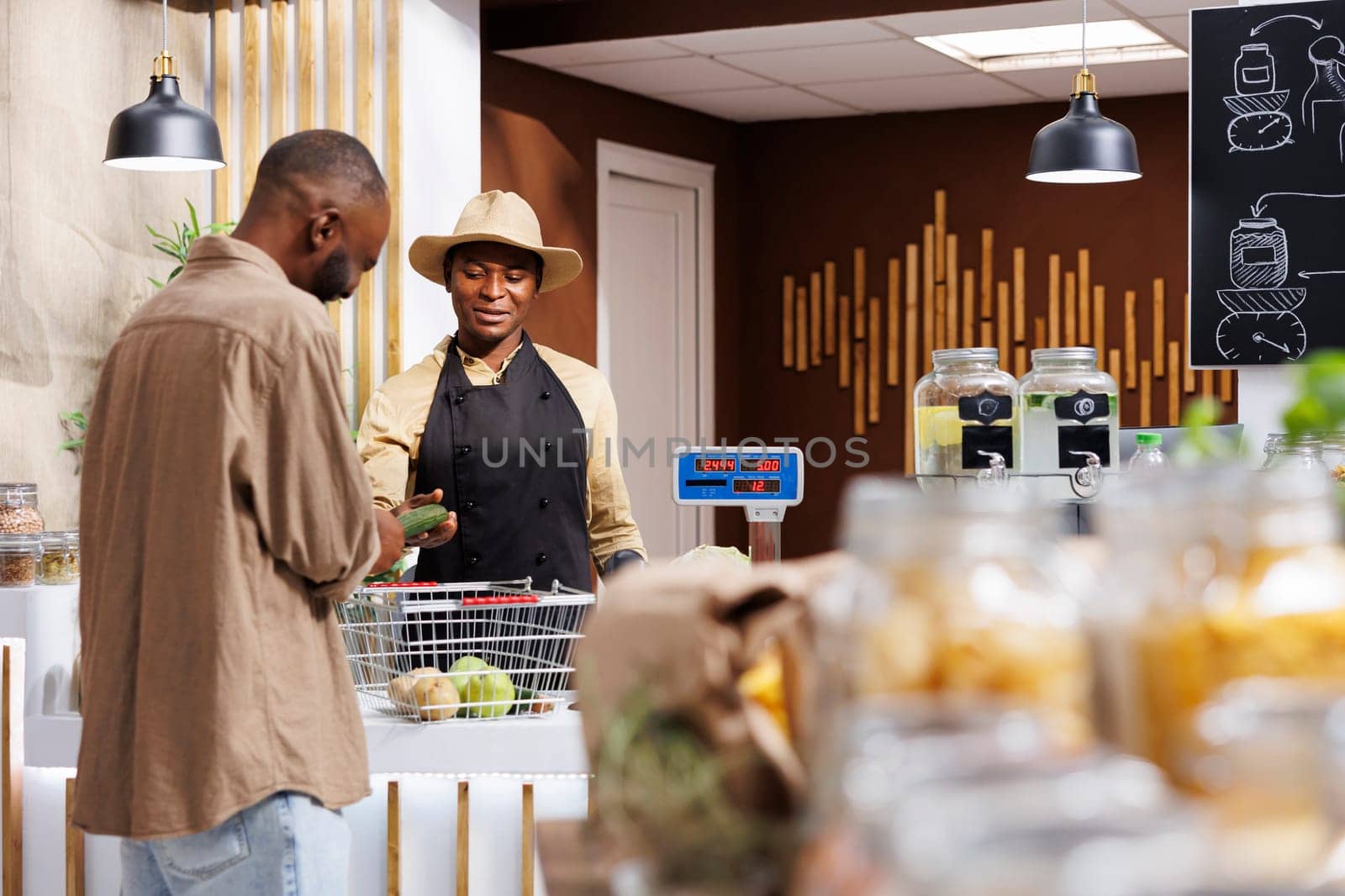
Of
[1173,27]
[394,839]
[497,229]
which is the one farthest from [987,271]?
[394,839]

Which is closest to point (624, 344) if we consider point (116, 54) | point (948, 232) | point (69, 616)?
point (948, 232)

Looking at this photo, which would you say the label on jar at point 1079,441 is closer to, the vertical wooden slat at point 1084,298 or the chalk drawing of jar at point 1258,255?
the chalk drawing of jar at point 1258,255

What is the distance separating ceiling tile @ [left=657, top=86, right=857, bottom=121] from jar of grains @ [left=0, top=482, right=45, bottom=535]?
361cm

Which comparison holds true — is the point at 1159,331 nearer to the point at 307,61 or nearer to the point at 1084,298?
the point at 1084,298

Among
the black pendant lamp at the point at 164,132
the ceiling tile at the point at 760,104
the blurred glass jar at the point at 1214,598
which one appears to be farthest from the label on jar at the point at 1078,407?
the ceiling tile at the point at 760,104

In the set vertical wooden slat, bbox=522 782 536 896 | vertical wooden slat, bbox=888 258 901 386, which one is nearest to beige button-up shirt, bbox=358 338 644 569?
vertical wooden slat, bbox=522 782 536 896

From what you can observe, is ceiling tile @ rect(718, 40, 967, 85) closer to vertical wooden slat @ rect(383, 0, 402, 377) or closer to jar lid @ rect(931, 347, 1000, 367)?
vertical wooden slat @ rect(383, 0, 402, 377)

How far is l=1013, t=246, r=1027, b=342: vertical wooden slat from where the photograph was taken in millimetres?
6473

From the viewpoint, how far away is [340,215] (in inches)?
72.6

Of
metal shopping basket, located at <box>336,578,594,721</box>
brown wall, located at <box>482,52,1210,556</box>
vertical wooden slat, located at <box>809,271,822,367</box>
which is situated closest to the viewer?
metal shopping basket, located at <box>336,578,594,721</box>

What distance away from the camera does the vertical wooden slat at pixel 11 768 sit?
272 centimetres

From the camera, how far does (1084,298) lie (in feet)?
21.0

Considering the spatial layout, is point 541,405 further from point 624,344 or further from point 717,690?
point 624,344

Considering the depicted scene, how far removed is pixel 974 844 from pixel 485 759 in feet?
6.11
